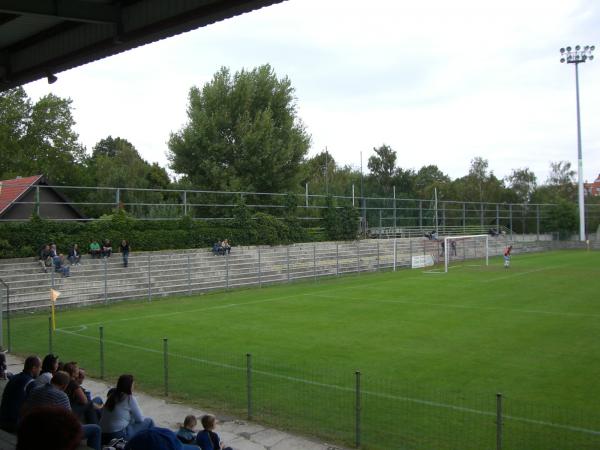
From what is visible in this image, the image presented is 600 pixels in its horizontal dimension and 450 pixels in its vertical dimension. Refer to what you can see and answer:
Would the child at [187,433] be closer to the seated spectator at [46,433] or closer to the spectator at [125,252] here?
the seated spectator at [46,433]

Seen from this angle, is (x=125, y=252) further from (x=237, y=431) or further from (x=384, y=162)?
(x=384, y=162)

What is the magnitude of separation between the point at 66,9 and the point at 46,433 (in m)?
8.23

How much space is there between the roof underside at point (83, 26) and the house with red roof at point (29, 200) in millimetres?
22115

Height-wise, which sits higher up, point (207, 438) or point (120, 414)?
point (120, 414)

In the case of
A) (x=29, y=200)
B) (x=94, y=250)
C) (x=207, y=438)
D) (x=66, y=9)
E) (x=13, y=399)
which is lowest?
(x=207, y=438)

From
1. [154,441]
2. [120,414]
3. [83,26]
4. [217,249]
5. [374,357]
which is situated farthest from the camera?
[217,249]

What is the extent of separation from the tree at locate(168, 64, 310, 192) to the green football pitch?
28649 millimetres

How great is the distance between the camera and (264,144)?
190 feet

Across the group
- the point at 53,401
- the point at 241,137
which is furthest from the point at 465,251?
the point at 53,401

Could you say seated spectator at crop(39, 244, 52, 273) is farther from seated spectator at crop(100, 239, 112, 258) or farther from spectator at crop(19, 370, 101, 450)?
spectator at crop(19, 370, 101, 450)

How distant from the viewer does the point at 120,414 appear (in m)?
7.85

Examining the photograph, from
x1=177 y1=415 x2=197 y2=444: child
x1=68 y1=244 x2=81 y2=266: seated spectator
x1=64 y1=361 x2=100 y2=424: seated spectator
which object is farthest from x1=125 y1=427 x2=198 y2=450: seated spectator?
x1=68 y1=244 x2=81 y2=266: seated spectator

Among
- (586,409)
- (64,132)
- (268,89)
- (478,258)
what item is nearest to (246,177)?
(268,89)

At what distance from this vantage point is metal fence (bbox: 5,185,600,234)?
46.7 meters
